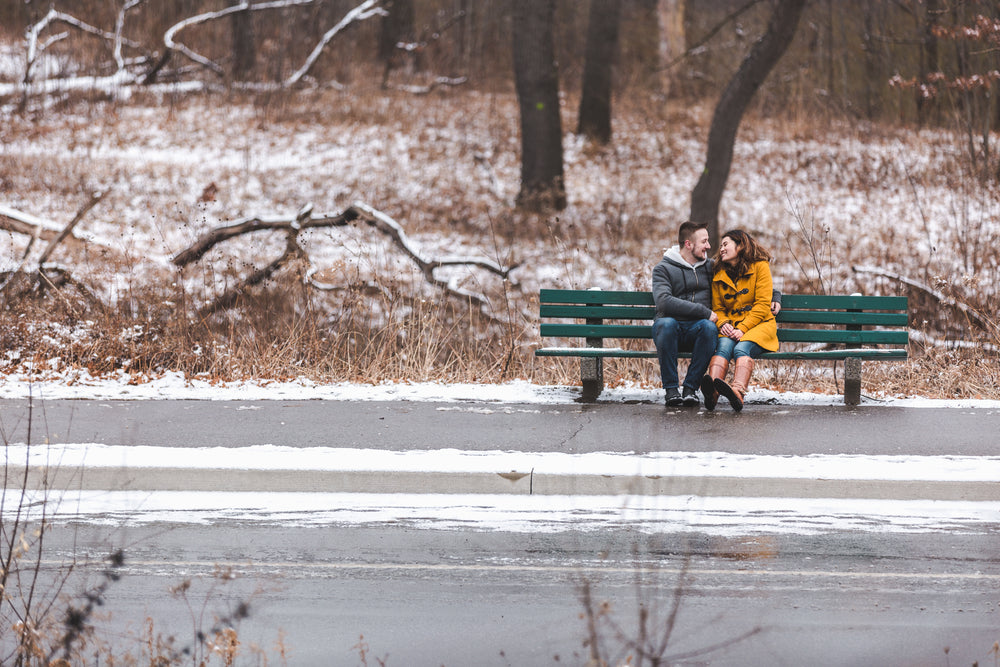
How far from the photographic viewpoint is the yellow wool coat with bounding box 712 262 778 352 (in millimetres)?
7914

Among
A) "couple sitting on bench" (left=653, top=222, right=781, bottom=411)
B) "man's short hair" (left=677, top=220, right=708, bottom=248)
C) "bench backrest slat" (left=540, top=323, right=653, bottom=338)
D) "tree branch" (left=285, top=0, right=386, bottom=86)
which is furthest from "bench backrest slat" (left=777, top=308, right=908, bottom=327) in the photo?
"tree branch" (left=285, top=0, right=386, bottom=86)

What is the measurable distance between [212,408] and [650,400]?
3.37 meters

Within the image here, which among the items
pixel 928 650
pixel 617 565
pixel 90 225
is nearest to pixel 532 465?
pixel 617 565

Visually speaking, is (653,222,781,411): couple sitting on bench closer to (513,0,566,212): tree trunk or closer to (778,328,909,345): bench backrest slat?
(778,328,909,345): bench backrest slat

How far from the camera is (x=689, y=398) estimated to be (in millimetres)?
7996

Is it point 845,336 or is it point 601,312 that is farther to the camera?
point 601,312

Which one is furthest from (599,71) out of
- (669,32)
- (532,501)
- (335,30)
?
(532,501)

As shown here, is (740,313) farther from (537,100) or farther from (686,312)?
(537,100)

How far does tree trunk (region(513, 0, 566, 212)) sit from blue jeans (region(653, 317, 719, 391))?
993cm

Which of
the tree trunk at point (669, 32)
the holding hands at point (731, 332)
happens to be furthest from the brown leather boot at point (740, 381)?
the tree trunk at point (669, 32)

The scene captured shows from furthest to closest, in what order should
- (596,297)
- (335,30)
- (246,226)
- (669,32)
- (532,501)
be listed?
(669,32) < (335,30) < (246,226) < (596,297) < (532,501)

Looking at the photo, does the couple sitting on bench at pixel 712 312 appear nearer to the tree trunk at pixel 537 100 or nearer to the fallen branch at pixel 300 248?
the fallen branch at pixel 300 248

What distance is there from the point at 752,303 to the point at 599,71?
1436 centimetres

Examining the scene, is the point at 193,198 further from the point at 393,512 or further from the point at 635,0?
the point at 635,0
